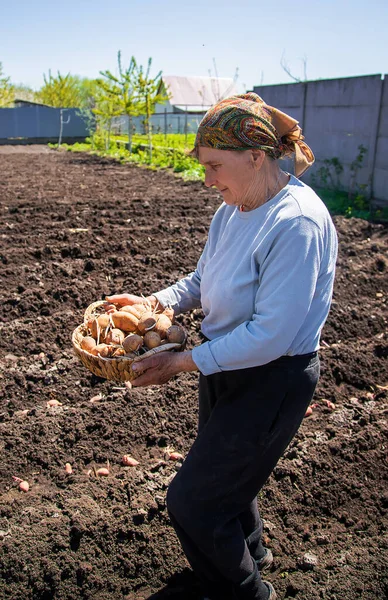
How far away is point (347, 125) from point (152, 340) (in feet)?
35.4

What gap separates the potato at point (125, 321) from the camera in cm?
247

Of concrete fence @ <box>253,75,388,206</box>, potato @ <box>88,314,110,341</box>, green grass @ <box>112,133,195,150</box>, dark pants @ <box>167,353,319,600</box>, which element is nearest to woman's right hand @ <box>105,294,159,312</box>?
potato @ <box>88,314,110,341</box>

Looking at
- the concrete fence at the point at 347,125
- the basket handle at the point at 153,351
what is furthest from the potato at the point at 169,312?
the concrete fence at the point at 347,125

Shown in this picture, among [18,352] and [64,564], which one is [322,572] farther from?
[18,352]

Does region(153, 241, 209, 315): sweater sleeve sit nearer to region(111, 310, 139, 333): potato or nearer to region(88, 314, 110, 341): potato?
region(111, 310, 139, 333): potato

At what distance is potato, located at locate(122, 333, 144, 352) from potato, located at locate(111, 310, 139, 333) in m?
0.11

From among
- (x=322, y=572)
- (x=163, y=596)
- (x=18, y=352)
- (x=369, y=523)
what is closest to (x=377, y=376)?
(x=369, y=523)

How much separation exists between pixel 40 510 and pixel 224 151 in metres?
2.06

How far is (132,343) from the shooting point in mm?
2344

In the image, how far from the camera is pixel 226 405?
2.02 m

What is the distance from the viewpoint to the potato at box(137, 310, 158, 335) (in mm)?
2426

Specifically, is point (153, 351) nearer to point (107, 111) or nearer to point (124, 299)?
point (124, 299)

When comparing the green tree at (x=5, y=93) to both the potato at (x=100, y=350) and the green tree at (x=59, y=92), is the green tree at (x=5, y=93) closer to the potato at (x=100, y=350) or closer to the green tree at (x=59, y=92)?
the green tree at (x=59, y=92)

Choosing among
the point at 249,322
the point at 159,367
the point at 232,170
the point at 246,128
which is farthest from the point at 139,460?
the point at 246,128
